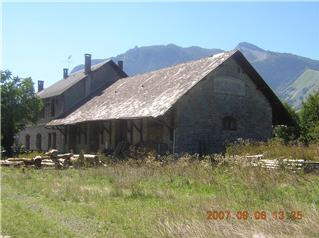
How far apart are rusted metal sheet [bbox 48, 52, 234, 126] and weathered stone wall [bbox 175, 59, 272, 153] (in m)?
0.65

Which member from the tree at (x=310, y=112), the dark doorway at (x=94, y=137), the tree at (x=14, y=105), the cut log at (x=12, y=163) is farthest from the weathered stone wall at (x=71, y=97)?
the tree at (x=310, y=112)

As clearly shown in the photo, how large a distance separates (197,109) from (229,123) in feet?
8.24

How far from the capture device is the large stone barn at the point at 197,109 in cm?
2544

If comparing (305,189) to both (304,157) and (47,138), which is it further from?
(47,138)

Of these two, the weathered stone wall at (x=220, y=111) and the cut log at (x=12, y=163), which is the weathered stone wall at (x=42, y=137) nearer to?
the cut log at (x=12, y=163)

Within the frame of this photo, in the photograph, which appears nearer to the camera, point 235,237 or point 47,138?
point 235,237

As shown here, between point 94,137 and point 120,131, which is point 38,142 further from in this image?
point 120,131

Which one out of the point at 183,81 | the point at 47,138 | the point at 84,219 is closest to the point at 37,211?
the point at 84,219

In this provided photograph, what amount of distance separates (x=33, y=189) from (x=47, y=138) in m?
29.3

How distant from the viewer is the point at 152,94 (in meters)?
27.7

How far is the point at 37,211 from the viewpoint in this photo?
10.4m

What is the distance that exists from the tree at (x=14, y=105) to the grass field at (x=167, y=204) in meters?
19.8

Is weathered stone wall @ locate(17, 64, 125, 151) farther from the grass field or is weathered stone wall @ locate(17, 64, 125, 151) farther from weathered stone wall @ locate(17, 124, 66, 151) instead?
the grass field
